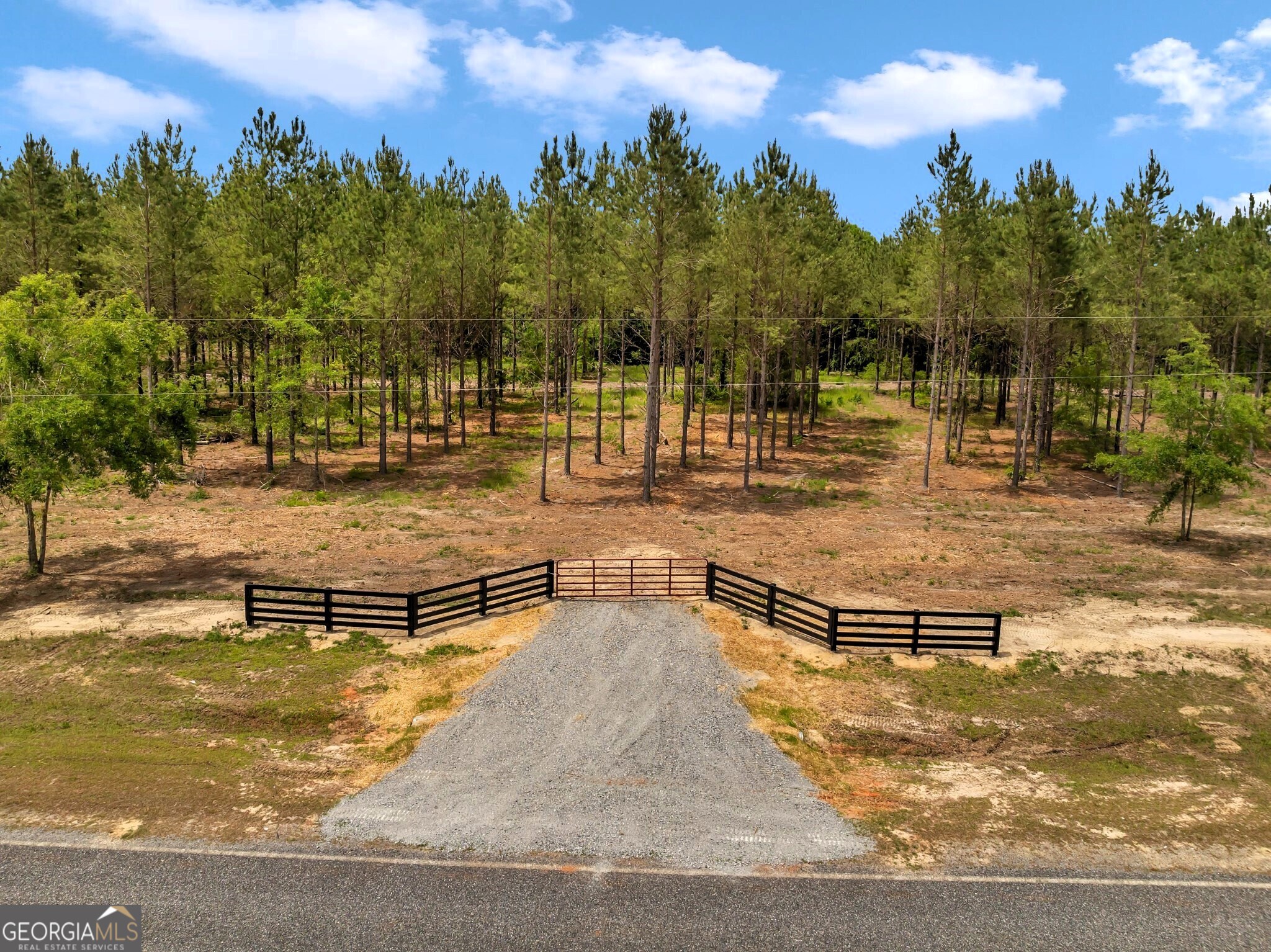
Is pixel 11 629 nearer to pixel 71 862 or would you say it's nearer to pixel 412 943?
pixel 71 862

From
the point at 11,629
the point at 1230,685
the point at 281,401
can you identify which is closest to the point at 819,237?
the point at 281,401

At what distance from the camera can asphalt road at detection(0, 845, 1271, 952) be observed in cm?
1021

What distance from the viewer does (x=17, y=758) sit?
48.0 ft

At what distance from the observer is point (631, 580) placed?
2411cm

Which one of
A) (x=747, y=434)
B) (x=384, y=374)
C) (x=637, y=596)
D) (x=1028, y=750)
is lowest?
(x=1028, y=750)

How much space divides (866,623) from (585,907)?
1239 cm

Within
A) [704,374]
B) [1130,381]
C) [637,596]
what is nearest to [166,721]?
[637,596]

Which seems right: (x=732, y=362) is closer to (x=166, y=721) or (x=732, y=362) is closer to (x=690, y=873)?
(x=166, y=721)

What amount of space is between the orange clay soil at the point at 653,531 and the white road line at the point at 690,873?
11615 mm

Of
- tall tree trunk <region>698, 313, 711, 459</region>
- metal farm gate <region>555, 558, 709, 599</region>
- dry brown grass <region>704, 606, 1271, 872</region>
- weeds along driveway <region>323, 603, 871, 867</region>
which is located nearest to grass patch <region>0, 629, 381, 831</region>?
weeds along driveway <region>323, 603, 871, 867</region>

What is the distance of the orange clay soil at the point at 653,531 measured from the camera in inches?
1009

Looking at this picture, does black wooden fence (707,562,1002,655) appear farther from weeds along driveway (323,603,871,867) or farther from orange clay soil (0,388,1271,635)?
weeds along driveway (323,603,871,867)

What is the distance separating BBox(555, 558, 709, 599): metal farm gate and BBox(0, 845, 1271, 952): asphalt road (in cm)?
1227

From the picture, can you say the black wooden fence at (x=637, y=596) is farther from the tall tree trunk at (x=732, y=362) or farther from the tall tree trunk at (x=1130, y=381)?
the tall tree trunk at (x=1130, y=381)
